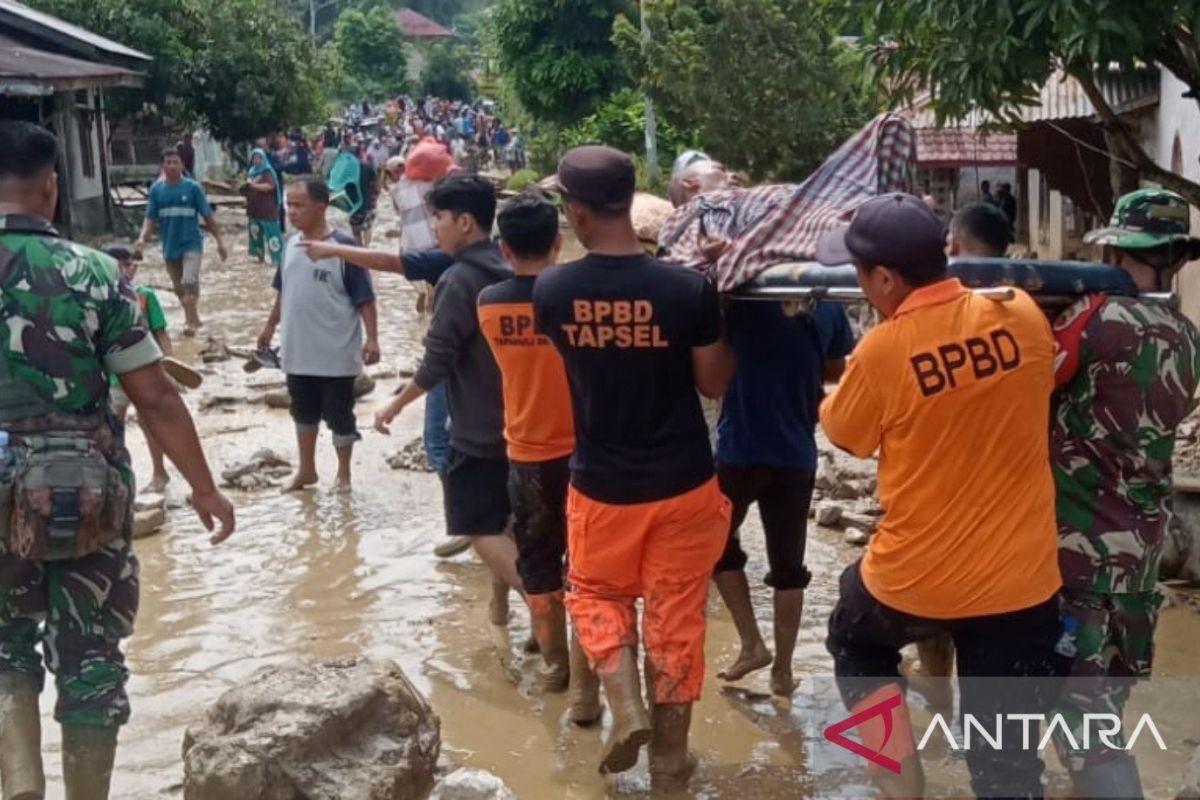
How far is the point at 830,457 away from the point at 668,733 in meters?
3.94

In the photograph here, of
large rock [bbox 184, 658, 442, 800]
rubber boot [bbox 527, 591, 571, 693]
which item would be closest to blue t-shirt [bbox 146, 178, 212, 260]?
rubber boot [bbox 527, 591, 571, 693]

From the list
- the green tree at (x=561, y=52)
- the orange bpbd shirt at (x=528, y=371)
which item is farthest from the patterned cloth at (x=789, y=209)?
the green tree at (x=561, y=52)

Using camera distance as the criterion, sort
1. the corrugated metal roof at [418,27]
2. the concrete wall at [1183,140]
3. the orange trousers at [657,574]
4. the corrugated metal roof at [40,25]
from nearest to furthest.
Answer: the orange trousers at [657,574], the concrete wall at [1183,140], the corrugated metal roof at [40,25], the corrugated metal roof at [418,27]

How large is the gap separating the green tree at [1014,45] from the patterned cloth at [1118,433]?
4.62 feet

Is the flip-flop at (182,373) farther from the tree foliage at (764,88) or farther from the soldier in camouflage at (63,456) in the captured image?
the tree foliage at (764,88)

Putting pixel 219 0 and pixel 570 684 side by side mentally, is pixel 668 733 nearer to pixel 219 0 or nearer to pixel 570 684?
pixel 570 684

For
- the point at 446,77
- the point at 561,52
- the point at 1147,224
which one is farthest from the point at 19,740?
the point at 446,77

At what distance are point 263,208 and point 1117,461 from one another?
15.9 meters

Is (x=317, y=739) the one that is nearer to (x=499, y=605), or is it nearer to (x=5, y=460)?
(x=5, y=460)

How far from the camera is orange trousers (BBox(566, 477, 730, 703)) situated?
164 inches

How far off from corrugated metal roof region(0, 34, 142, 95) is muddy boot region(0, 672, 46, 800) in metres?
15.2

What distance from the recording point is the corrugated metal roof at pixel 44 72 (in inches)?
701

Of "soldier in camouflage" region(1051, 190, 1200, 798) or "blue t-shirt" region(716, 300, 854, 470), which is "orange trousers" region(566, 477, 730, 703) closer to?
"blue t-shirt" region(716, 300, 854, 470)

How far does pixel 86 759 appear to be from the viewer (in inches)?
155
